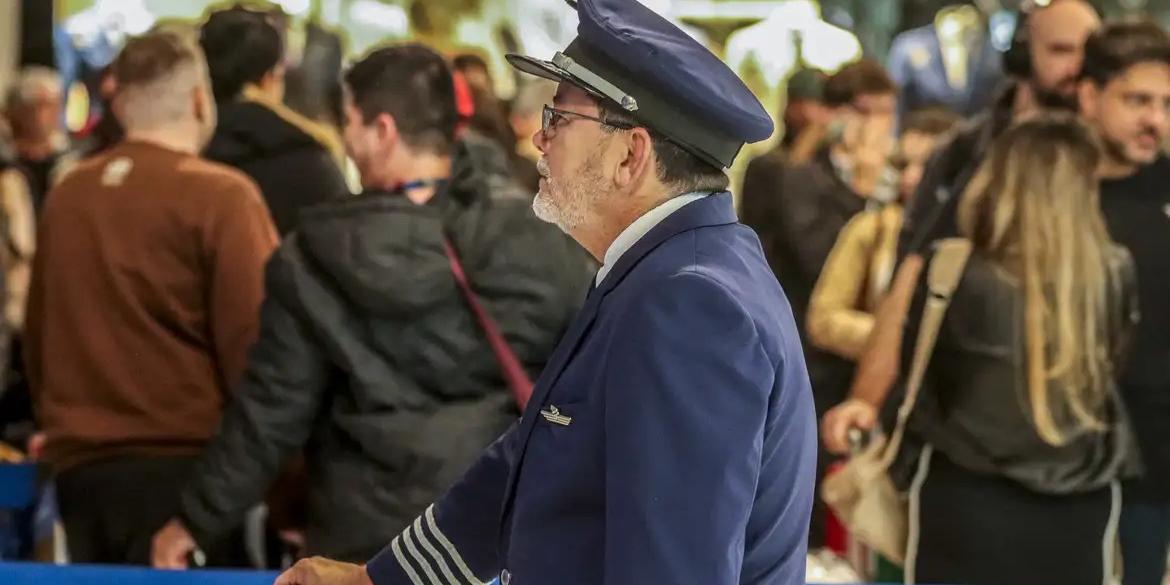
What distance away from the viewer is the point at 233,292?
10.6 ft

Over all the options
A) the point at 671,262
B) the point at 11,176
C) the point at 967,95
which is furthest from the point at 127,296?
the point at 967,95

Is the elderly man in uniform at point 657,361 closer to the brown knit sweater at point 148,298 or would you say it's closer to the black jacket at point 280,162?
the brown knit sweater at point 148,298

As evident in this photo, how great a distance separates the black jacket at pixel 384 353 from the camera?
113 inches

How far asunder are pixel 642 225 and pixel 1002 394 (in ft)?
5.44

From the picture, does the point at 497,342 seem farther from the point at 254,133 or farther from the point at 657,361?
the point at 657,361

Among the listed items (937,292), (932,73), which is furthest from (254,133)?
(932,73)

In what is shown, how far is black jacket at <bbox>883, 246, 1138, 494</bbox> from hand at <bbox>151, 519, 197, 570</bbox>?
1.45 meters

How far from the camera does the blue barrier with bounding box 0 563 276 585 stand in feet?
9.02

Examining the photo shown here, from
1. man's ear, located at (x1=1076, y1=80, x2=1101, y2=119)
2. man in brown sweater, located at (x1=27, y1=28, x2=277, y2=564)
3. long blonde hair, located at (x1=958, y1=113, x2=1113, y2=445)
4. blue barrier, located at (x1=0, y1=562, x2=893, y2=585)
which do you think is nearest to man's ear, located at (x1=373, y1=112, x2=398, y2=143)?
man in brown sweater, located at (x1=27, y1=28, x2=277, y2=564)

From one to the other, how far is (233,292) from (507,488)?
153 cm

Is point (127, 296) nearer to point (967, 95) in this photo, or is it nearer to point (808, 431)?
point (808, 431)

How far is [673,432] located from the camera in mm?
1567

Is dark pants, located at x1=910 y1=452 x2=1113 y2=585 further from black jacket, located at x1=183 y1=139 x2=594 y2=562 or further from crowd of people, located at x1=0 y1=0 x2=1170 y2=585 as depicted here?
black jacket, located at x1=183 y1=139 x2=594 y2=562

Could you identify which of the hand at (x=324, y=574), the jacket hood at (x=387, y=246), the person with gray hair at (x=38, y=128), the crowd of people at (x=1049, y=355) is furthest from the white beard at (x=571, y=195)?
the person with gray hair at (x=38, y=128)
